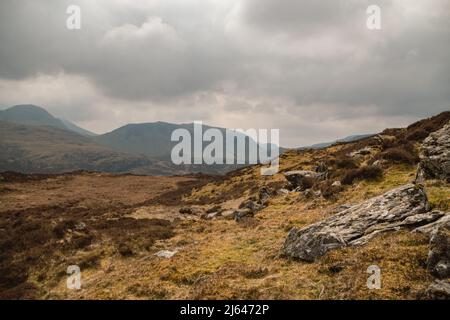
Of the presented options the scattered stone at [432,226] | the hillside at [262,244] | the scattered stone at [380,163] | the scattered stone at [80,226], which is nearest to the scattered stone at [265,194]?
the hillside at [262,244]

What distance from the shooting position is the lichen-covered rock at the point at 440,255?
10.7 metres

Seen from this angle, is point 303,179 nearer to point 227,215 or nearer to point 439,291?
point 227,215

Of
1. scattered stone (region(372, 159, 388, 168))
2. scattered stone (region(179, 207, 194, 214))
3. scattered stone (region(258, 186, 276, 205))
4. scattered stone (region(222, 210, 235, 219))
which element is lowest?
scattered stone (region(179, 207, 194, 214))

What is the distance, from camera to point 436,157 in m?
20.0

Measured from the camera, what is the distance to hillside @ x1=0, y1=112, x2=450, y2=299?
12305 millimetres

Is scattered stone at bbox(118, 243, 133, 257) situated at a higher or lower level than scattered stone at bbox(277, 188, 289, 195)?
lower

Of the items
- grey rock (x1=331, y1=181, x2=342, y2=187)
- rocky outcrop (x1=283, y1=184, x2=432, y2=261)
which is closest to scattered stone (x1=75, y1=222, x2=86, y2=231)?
rocky outcrop (x1=283, y1=184, x2=432, y2=261)

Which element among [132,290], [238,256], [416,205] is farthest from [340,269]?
[132,290]

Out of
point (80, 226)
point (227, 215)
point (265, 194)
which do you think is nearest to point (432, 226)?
point (227, 215)

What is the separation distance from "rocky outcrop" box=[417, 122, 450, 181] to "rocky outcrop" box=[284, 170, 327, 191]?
42.1 ft

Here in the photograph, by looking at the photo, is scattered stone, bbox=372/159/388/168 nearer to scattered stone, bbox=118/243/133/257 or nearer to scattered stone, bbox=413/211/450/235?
scattered stone, bbox=413/211/450/235

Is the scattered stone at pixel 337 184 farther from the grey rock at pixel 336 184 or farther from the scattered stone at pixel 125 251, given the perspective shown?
the scattered stone at pixel 125 251
